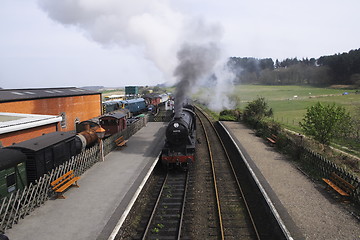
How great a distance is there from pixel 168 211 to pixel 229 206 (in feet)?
8.98

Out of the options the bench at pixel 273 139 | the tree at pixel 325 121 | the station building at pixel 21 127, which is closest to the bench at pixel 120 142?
the station building at pixel 21 127

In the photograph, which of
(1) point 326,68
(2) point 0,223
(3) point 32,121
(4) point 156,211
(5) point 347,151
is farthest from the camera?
(1) point 326,68

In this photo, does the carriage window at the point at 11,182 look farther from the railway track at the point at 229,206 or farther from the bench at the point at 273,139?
the bench at the point at 273,139

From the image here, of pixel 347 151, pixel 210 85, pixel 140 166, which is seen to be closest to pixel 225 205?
pixel 140 166

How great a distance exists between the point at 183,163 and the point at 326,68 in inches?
3449

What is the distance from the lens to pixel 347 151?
2169 centimetres

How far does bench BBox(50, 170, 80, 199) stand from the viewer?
11406 mm

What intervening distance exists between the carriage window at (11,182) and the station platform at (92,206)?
1.25 meters

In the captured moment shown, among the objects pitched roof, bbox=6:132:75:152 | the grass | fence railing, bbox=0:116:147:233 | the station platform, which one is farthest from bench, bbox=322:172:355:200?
pitched roof, bbox=6:132:75:152

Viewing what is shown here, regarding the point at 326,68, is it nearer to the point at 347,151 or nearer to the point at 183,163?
the point at 347,151

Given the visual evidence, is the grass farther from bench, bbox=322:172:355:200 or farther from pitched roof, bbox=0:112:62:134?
pitched roof, bbox=0:112:62:134

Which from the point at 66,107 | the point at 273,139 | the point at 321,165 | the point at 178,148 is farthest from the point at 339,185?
the point at 66,107

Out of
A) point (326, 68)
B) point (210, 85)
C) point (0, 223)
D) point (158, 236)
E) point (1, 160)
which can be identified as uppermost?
point (326, 68)

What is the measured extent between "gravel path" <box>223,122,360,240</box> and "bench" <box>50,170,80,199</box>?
953 cm
